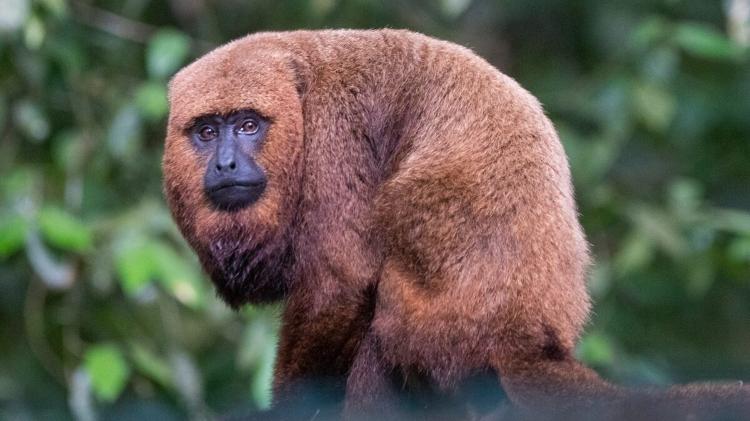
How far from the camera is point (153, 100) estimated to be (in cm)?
567

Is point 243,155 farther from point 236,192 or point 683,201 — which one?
point 683,201

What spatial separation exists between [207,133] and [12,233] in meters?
1.45

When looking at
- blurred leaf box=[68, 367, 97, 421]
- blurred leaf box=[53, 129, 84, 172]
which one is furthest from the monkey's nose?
blurred leaf box=[53, 129, 84, 172]

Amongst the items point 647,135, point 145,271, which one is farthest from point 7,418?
point 647,135

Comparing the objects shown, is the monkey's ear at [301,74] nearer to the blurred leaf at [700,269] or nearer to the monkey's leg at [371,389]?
the monkey's leg at [371,389]

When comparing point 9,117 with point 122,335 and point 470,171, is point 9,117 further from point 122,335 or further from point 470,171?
point 470,171

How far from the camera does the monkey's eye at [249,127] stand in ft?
12.5

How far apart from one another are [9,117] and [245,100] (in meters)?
3.18

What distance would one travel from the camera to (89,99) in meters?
6.74

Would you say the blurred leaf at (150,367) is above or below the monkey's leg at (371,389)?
below

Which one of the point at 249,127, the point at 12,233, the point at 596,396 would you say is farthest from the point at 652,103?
the point at 596,396

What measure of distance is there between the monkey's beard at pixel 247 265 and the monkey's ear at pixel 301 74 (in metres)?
0.44

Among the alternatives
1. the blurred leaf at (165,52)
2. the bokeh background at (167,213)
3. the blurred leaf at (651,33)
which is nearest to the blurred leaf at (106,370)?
the bokeh background at (167,213)

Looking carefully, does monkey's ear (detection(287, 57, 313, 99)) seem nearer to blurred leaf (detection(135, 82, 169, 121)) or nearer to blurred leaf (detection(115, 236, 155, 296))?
blurred leaf (detection(115, 236, 155, 296))
